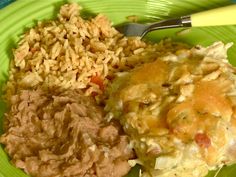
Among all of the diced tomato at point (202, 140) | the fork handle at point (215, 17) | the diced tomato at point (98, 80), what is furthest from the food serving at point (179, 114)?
the fork handle at point (215, 17)

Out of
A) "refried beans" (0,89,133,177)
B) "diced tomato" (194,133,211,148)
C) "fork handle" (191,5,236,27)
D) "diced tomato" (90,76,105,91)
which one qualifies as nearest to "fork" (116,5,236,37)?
"fork handle" (191,5,236,27)

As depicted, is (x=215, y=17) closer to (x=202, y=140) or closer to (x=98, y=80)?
(x=98, y=80)

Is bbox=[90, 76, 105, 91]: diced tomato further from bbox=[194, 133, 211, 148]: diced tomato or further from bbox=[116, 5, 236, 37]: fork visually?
bbox=[194, 133, 211, 148]: diced tomato

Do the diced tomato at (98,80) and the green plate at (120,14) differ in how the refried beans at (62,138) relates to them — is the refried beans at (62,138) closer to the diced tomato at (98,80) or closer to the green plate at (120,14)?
the diced tomato at (98,80)

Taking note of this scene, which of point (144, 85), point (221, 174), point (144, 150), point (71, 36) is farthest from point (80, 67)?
point (221, 174)

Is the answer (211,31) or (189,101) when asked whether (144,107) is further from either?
(211,31)
